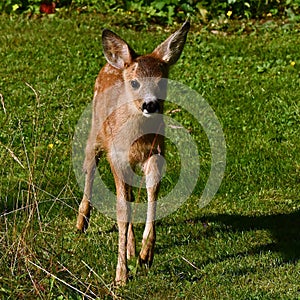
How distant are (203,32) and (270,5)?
4.24 feet

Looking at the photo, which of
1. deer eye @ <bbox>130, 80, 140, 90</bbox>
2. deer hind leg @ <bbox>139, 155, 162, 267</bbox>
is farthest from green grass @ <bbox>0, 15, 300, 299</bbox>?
deer eye @ <bbox>130, 80, 140, 90</bbox>

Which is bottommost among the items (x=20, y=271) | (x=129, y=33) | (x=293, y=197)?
(x=129, y=33)

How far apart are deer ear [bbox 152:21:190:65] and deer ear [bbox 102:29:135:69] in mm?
228

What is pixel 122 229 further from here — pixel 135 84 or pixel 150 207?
pixel 135 84

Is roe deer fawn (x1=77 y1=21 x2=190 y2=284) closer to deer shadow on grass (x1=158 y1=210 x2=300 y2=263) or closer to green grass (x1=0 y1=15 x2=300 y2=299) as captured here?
green grass (x1=0 y1=15 x2=300 y2=299)

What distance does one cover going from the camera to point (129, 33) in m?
12.4

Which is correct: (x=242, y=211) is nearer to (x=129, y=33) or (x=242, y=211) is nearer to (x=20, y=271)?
(x=20, y=271)

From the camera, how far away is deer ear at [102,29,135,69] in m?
6.60

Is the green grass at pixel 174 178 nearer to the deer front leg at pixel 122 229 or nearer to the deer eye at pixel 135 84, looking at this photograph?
the deer front leg at pixel 122 229

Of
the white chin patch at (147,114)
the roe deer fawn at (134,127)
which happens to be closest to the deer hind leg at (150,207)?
the roe deer fawn at (134,127)

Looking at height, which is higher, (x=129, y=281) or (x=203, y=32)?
(x=129, y=281)

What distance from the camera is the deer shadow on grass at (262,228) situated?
21.7 feet

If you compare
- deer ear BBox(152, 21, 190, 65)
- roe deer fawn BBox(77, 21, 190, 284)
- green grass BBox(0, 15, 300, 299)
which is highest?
deer ear BBox(152, 21, 190, 65)

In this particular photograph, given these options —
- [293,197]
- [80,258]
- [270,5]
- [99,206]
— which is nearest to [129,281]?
[80,258]
